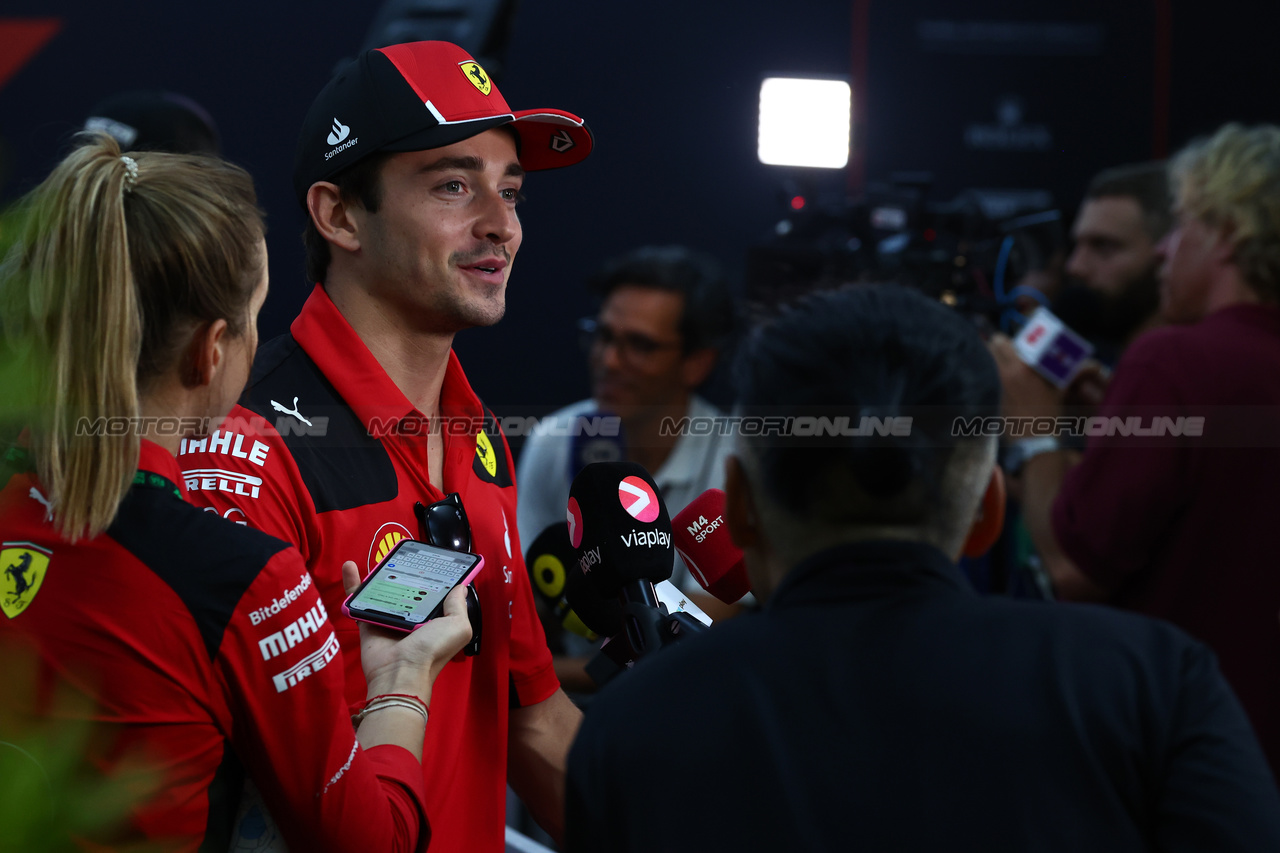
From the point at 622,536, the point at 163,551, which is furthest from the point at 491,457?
the point at 163,551

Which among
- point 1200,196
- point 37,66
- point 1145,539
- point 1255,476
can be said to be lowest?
point 1145,539

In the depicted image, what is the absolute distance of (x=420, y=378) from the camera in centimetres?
146

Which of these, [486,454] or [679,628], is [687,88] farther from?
[679,628]

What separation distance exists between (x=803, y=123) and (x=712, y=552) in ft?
7.32

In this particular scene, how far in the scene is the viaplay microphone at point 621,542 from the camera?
1.21 metres

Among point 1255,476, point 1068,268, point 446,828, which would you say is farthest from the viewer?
point 1068,268

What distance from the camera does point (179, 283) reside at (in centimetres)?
98

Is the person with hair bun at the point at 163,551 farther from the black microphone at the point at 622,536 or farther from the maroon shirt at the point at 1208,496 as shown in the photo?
the maroon shirt at the point at 1208,496

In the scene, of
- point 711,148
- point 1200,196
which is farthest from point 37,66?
point 1200,196

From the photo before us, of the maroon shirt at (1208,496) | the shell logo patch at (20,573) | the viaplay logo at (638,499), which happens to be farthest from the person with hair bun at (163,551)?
the maroon shirt at (1208,496)

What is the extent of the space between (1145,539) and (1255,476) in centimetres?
23

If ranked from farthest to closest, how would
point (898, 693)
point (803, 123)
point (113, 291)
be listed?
1. point (803, 123)
2. point (113, 291)
3. point (898, 693)

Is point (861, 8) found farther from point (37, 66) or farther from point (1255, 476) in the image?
point (37, 66)

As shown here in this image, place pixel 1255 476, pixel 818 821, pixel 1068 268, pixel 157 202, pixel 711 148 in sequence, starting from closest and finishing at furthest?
Answer: pixel 818 821 < pixel 157 202 < pixel 1255 476 < pixel 1068 268 < pixel 711 148
